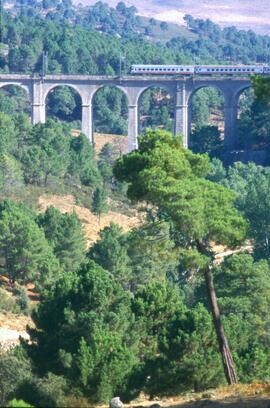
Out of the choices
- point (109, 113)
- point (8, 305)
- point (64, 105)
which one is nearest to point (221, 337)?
point (8, 305)

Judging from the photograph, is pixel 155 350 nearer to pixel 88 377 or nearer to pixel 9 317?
pixel 88 377

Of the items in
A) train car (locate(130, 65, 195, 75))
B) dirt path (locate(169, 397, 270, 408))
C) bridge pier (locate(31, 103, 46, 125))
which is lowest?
dirt path (locate(169, 397, 270, 408))

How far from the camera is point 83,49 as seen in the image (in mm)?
109562

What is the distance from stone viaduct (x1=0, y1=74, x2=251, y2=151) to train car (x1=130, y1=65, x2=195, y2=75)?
9.12ft

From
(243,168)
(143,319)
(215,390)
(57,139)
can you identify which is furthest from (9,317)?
(243,168)

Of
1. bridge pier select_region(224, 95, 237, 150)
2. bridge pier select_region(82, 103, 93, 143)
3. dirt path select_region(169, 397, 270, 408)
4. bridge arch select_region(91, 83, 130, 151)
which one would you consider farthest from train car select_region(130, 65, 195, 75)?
dirt path select_region(169, 397, 270, 408)

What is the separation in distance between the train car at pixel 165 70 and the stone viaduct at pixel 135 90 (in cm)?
278

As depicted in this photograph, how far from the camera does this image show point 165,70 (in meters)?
95.0

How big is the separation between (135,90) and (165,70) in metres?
5.00

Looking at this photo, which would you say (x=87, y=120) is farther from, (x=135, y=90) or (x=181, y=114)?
(x=181, y=114)

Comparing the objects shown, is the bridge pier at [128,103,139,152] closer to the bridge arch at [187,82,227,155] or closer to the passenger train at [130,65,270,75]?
the bridge arch at [187,82,227,155]

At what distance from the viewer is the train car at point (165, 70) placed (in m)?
93.1

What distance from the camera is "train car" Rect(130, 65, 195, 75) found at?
93125mm

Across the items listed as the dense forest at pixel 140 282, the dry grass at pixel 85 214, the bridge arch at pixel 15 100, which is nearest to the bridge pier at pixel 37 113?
the bridge arch at pixel 15 100
